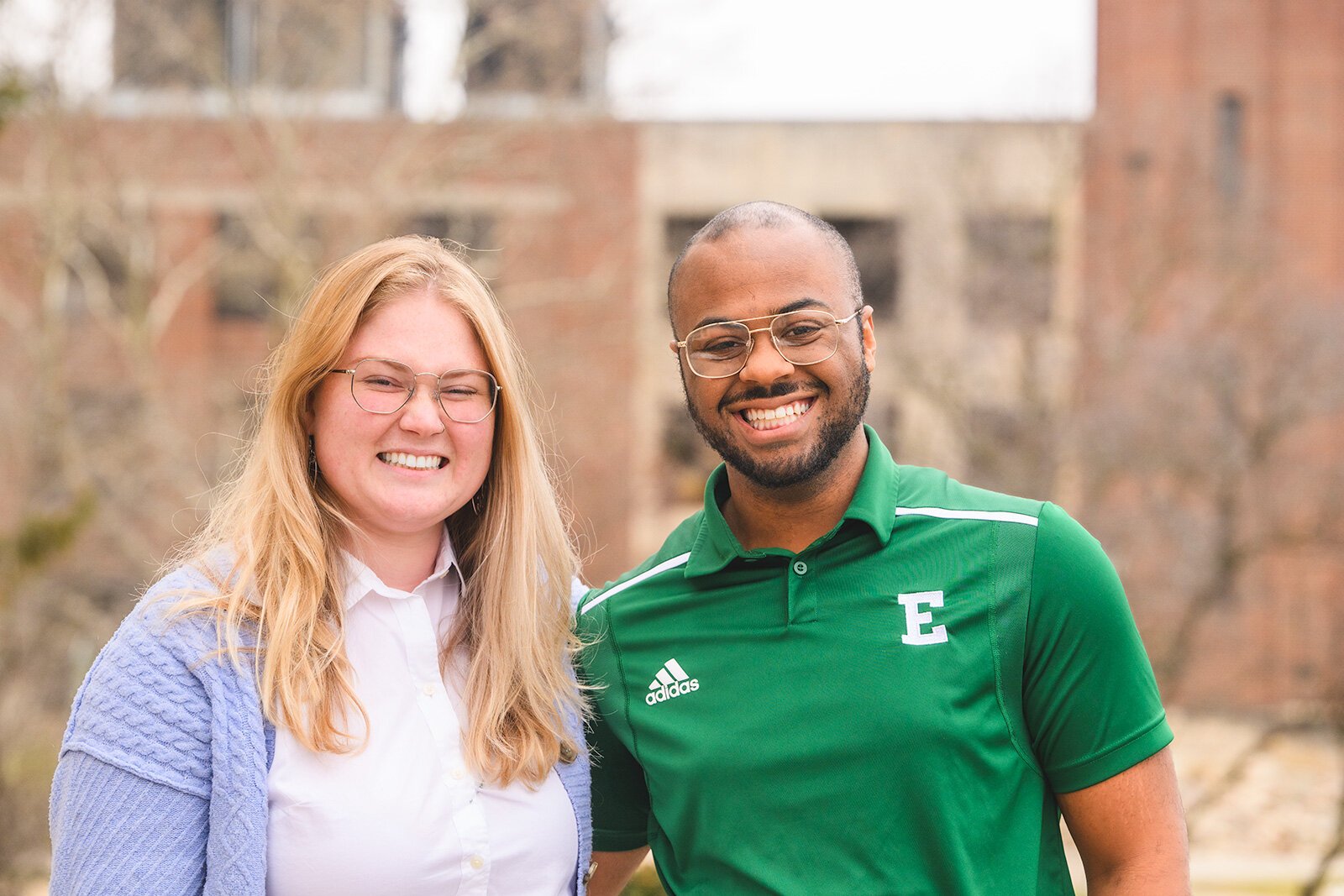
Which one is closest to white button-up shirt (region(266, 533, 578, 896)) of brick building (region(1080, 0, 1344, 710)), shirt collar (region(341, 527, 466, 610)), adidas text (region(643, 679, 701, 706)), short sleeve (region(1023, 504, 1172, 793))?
shirt collar (region(341, 527, 466, 610))

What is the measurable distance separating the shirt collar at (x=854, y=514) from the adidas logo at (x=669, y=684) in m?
0.21

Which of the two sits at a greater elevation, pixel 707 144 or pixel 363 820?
pixel 707 144

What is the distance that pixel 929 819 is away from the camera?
2523mm

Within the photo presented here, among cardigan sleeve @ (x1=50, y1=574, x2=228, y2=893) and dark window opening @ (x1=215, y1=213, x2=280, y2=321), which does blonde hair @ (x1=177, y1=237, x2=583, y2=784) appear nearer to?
cardigan sleeve @ (x1=50, y1=574, x2=228, y2=893)

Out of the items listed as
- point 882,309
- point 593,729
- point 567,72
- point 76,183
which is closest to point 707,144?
point 882,309

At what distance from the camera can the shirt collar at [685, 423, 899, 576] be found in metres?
2.73

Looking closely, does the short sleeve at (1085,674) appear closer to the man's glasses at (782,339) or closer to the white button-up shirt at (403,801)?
the man's glasses at (782,339)

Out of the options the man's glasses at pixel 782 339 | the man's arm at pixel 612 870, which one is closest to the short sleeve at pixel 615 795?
the man's arm at pixel 612 870

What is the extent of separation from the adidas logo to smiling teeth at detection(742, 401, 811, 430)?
1.79 feet

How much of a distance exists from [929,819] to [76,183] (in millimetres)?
15188

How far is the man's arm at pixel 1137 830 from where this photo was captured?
251 centimetres

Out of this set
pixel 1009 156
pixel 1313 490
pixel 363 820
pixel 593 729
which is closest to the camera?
pixel 363 820

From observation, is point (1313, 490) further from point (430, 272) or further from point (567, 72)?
point (430, 272)

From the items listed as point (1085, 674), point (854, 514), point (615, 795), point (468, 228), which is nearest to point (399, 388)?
point (854, 514)
